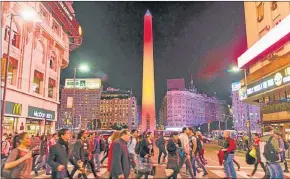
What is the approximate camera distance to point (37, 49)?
93.5ft

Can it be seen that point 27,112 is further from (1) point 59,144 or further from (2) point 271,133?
(2) point 271,133

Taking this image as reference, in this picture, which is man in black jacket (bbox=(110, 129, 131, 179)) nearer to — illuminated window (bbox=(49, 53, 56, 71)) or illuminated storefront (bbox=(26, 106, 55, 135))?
illuminated storefront (bbox=(26, 106, 55, 135))

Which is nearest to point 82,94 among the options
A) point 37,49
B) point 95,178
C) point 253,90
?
point 37,49

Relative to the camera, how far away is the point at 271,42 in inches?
846

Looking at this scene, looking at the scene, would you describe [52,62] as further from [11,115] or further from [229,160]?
[229,160]

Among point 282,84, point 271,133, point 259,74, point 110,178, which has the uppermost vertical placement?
point 259,74

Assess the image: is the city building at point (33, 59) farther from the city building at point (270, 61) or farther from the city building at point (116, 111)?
the city building at point (116, 111)

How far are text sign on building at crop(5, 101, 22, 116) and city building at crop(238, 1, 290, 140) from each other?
68.6ft

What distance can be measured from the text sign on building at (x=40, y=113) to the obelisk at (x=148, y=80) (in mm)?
33601

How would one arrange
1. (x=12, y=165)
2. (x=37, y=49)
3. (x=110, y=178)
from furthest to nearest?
(x=37, y=49), (x=110, y=178), (x=12, y=165)

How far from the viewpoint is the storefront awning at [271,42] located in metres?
18.6

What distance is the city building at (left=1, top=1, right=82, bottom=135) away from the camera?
2187cm

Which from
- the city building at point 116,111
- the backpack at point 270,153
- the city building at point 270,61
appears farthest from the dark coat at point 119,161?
the city building at point 116,111

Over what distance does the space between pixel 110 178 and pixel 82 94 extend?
140m
